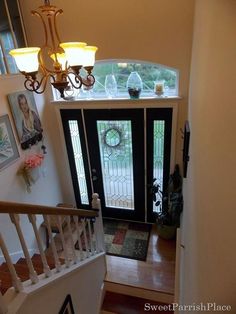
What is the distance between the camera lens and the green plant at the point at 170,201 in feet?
10.6

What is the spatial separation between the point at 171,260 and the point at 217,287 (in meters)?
2.76

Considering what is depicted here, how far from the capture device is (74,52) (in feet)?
4.81

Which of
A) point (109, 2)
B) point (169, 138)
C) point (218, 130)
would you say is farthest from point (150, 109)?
point (218, 130)

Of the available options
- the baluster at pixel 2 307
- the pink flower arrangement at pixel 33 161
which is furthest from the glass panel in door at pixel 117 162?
the baluster at pixel 2 307

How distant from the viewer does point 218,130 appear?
1.00m

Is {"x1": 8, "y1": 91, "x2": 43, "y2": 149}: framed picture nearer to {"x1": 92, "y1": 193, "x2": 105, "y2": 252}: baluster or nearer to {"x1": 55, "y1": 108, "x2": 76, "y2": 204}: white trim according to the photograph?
{"x1": 55, "y1": 108, "x2": 76, "y2": 204}: white trim

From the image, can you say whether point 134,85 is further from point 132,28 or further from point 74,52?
point 74,52

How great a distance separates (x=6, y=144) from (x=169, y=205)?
96.0 inches

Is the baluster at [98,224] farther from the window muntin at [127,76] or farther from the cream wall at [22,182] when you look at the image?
the window muntin at [127,76]

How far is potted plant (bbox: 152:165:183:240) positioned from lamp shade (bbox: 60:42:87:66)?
7.74 ft

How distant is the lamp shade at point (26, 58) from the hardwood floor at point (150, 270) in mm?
2853

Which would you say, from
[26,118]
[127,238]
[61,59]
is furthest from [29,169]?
[127,238]

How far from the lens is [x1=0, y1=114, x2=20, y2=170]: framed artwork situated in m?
2.59

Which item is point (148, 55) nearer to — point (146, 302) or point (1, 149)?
point (1, 149)
